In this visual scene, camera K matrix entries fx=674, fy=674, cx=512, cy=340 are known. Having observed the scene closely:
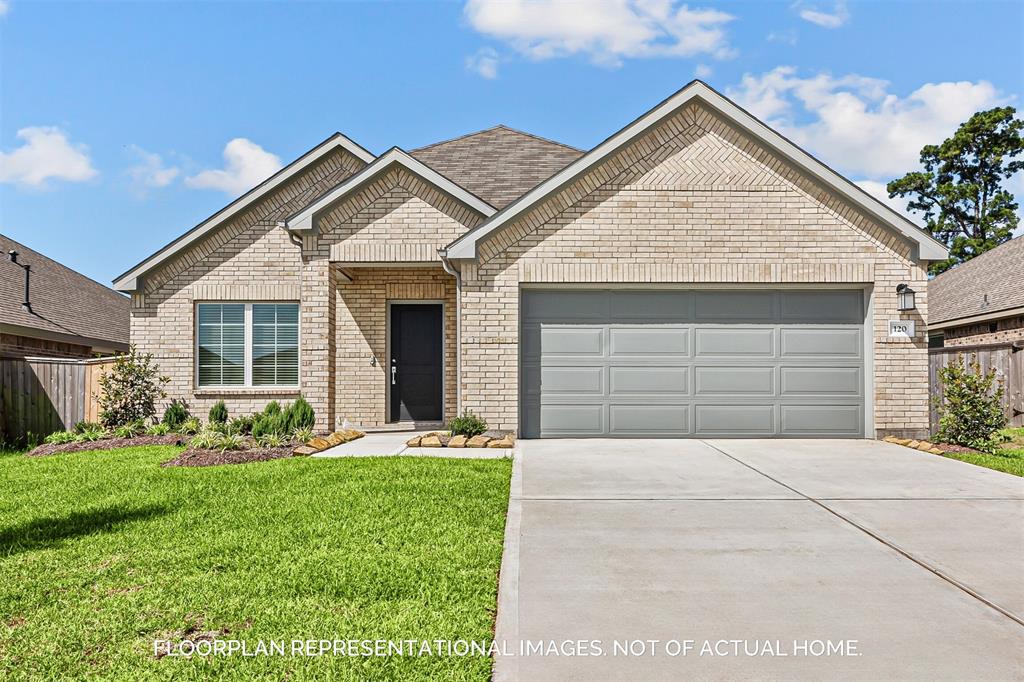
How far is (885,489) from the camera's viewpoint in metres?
7.28

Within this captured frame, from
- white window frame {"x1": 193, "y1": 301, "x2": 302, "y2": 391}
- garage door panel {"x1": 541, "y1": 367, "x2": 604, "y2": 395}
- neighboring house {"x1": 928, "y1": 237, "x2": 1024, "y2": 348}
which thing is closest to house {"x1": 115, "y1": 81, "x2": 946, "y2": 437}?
garage door panel {"x1": 541, "y1": 367, "x2": 604, "y2": 395}

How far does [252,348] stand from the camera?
13.6 metres

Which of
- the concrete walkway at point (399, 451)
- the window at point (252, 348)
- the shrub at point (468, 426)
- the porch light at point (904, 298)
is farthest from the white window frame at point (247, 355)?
the porch light at point (904, 298)

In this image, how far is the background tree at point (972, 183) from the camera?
3544 centimetres

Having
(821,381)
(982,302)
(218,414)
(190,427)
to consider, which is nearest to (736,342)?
(821,381)

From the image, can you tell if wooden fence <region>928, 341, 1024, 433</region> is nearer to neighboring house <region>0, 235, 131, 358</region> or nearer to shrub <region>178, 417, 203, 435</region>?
shrub <region>178, 417, 203, 435</region>

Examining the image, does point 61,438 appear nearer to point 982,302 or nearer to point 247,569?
point 247,569

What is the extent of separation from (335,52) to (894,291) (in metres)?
10.2

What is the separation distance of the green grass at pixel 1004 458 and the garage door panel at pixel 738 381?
284 centimetres

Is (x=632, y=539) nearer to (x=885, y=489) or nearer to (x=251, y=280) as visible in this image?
(x=885, y=489)

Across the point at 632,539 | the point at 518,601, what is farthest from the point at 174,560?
the point at 632,539

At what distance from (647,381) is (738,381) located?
1.58 metres

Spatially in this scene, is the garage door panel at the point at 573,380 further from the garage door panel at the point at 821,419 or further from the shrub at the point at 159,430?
Result: the shrub at the point at 159,430

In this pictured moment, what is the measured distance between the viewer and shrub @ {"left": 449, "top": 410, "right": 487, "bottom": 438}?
11148mm
